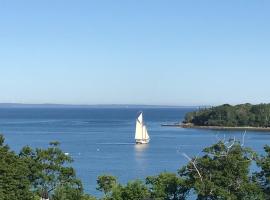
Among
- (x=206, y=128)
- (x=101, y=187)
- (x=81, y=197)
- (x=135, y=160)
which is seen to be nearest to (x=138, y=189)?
(x=81, y=197)

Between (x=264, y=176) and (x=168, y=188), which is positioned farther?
(x=264, y=176)

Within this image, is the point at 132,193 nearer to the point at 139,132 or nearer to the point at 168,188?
the point at 168,188

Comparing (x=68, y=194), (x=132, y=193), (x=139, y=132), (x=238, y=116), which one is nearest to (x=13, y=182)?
(x=68, y=194)

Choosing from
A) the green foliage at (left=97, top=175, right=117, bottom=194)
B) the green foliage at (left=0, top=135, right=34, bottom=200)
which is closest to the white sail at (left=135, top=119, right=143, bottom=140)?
the green foliage at (left=97, top=175, right=117, bottom=194)

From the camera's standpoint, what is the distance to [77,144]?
7019 centimetres

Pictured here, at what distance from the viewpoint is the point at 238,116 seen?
108000mm

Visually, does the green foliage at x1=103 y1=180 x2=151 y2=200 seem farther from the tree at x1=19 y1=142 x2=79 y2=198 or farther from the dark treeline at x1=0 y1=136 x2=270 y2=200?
the tree at x1=19 y1=142 x2=79 y2=198

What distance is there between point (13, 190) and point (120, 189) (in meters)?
3.78

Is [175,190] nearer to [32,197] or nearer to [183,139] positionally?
[32,197]

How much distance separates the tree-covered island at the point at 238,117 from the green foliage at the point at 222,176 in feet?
279

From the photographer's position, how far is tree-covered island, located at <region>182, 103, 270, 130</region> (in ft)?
348

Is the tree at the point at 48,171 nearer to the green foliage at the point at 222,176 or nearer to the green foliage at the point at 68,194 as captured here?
the green foliage at the point at 68,194

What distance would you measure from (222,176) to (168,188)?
6.54ft

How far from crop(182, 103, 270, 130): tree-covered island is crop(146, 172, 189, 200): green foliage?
8536cm
